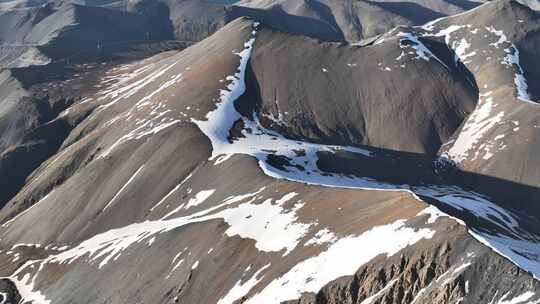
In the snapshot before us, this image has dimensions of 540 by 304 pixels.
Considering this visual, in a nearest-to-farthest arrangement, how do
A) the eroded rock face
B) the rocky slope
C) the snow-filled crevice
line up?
the rocky slope → the snow-filled crevice → the eroded rock face

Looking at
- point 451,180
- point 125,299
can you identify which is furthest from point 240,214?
point 451,180

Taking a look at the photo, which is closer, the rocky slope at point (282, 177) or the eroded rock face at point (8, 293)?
the rocky slope at point (282, 177)

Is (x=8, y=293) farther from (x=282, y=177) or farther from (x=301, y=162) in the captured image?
(x=301, y=162)

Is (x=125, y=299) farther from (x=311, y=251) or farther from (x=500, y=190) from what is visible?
(x=500, y=190)

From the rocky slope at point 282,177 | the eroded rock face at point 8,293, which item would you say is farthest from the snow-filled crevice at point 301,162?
the eroded rock face at point 8,293

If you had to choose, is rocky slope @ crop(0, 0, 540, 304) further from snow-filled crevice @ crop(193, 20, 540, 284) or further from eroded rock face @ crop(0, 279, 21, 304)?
snow-filled crevice @ crop(193, 20, 540, 284)

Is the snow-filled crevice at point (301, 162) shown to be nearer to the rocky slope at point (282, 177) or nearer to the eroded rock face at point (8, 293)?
the rocky slope at point (282, 177)

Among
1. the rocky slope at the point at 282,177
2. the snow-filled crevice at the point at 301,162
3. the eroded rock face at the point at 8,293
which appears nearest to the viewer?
the rocky slope at the point at 282,177

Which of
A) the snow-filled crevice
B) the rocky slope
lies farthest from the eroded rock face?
the snow-filled crevice

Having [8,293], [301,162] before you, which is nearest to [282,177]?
[301,162]
